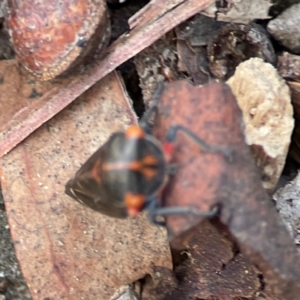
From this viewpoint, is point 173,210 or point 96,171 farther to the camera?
point 96,171

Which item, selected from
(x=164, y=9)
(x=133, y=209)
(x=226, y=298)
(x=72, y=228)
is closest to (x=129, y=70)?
(x=164, y=9)

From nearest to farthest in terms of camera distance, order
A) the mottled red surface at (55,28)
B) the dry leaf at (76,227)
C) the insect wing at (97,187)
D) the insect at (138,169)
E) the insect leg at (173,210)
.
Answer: the insect leg at (173,210)
the insect at (138,169)
the insect wing at (97,187)
the mottled red surface at (55,28)
the dry leaf at (76,227)

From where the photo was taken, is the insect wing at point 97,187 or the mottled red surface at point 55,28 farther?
→ the mottled red surface at point 55,28

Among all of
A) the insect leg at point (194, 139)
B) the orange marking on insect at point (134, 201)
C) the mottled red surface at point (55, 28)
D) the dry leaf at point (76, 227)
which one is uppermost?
the mottled red surface at point (55, 28)

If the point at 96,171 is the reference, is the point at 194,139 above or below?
above

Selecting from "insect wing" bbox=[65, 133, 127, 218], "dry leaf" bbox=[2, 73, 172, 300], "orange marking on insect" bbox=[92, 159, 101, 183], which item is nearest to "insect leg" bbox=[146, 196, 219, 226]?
"insect wing" bbox=[65, 133, 127, 218]

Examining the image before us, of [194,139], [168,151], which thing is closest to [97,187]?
[168,151]

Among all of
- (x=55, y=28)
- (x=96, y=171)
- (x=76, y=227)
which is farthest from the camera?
(x=76, y=227)

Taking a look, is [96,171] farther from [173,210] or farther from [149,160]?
[173,210]

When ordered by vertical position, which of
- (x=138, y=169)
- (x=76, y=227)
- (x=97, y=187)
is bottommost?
(x=76, y=227)

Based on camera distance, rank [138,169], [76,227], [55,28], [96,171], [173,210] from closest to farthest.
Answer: [173,210] < [138,169] < [96,171] < [55,28] < [76,227]

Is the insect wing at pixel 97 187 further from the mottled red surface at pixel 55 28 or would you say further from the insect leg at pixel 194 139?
the mottled red surface at pixel 55 28

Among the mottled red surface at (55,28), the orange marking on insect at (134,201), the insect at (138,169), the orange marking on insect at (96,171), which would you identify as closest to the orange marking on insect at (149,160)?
the insect at (138,169)
